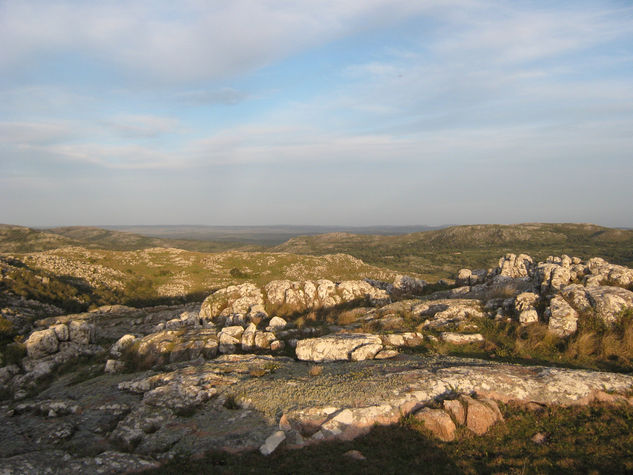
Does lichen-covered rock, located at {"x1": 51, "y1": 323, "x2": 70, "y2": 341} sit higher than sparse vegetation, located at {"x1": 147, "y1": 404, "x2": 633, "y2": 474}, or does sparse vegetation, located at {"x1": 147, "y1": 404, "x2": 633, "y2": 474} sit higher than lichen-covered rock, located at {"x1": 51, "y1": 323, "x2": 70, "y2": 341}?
sparse vegetation, located at {"x1": 147, "y1": 404, "x2": 633, "y2": 474}

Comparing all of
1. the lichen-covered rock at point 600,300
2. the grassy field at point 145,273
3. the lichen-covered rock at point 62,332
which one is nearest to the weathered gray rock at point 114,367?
the lichen-covered rock at point 62,332

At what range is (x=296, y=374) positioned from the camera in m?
14.0

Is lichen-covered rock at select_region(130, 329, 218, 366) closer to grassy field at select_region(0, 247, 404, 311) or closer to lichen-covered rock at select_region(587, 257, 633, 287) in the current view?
lichen-covered rock at select_region(587, 257, 633, 287)

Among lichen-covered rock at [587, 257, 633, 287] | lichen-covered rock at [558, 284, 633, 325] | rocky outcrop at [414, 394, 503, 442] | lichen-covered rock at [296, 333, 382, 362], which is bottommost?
lichen-covered rock at [296, 333, 382, 362]

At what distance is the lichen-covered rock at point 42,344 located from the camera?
71.1ft

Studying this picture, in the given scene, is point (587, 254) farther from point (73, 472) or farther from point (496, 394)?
point (73, 472)

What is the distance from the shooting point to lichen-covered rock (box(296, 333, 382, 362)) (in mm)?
16516

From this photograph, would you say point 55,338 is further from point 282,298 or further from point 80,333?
point 282,298

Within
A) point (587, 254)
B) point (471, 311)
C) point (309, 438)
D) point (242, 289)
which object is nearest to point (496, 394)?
point (309, 438)

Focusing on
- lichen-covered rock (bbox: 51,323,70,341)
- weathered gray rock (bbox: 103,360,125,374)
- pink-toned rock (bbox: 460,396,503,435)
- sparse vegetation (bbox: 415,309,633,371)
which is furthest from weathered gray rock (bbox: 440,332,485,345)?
lichen-covered rock (bbox: 51,323,70,341)

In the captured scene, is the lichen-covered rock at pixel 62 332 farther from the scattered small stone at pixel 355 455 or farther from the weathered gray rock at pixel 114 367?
the scattered small stone at pixel 355 455

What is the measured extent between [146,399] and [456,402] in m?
11.4

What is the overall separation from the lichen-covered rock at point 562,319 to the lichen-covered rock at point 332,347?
29.6 feet

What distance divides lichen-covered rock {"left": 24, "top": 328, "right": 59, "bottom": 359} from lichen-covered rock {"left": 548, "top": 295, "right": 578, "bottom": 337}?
31.3 m
